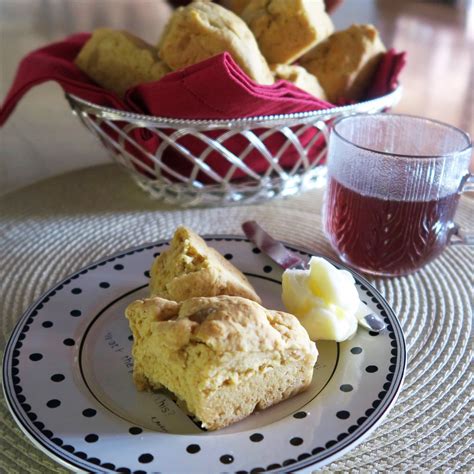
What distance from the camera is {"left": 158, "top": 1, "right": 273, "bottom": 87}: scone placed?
2.77ft

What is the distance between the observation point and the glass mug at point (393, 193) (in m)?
0.74

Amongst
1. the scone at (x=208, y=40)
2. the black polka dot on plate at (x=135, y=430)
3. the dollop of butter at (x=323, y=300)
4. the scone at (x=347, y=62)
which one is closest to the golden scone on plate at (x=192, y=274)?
the dollop of butter at (x=323, y=300)

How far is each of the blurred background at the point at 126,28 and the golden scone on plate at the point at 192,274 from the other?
0.52 m

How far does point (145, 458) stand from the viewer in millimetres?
469

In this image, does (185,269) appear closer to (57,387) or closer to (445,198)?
(57,387)

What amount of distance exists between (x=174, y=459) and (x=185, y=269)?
0.70 ft

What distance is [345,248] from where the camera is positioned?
0.83m

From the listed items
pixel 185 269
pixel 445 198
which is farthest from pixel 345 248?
pixel 185 269

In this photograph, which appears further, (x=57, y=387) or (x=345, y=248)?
(x=345, y=248)

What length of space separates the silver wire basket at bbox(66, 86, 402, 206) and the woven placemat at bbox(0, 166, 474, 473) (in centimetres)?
4

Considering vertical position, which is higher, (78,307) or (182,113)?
(182,113)

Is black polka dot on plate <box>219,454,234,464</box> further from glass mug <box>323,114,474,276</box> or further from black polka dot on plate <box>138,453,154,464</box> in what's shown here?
glass mug <box>323,114,474,276</box>

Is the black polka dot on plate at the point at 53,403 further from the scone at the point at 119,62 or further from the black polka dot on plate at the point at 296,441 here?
the scone at the point at 119,62

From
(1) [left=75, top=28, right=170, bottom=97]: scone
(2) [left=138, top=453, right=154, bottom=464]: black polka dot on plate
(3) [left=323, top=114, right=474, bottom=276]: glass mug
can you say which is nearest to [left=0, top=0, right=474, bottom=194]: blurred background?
(1) [left=75, top=28, right=170, bottom=97]: scone
